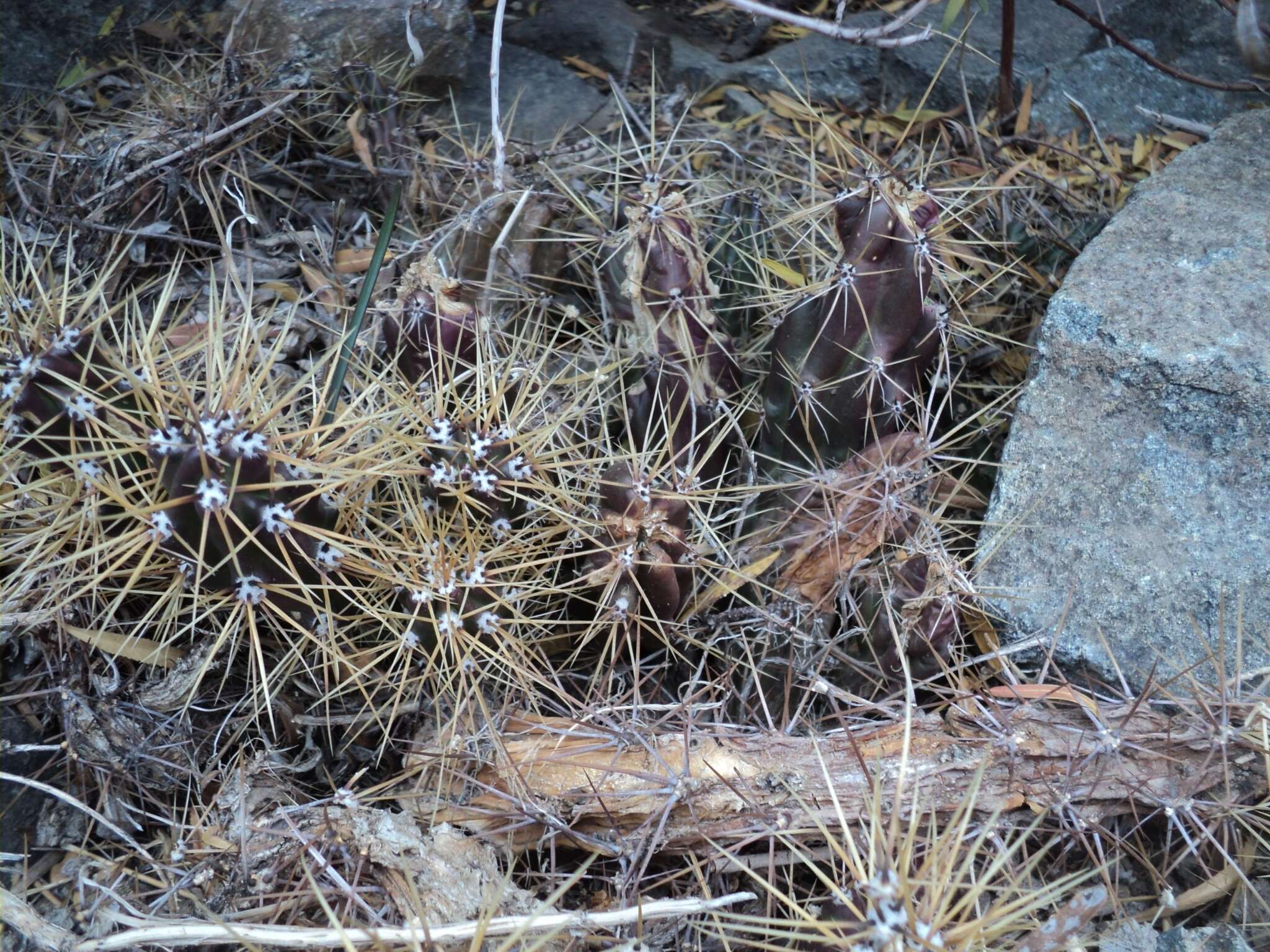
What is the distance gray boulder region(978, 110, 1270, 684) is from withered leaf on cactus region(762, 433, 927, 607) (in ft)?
0.63

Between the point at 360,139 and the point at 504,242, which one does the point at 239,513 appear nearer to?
the point at 504,242

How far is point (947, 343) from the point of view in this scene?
2.02m

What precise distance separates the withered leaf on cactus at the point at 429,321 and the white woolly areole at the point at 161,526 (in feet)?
1.60

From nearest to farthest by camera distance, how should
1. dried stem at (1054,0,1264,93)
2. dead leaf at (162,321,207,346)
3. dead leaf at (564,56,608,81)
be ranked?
dead leaf at (162,321,207,346), dried stem at (1054,0,1264,93), dead leaf at (564,56,608,81)

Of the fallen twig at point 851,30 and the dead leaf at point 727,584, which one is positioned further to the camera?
the fallen twig at point 851,30

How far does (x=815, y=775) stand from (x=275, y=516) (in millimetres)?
851

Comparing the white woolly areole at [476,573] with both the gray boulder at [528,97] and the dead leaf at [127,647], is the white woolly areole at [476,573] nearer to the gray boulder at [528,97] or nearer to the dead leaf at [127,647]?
the dead leaf at [127,647]

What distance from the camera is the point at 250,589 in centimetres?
141

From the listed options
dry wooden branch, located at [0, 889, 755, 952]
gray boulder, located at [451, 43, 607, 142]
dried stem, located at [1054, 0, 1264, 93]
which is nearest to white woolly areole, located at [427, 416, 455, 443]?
dry wooden branch, located at [0, 889, 755, 952]

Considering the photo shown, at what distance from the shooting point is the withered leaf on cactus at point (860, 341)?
169cm

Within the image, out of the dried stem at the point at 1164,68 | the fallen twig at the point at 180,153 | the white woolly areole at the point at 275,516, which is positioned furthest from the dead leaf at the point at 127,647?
the dried stem at the point at 1164,68

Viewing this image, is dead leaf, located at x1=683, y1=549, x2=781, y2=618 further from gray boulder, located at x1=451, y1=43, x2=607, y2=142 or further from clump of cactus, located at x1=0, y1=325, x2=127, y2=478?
gray boulder, located at x1=451, y1=43, x2=607, y2=142

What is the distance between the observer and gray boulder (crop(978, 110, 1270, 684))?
1703 mm

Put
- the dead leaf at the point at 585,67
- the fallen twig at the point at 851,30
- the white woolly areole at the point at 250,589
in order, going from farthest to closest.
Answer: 1. the dead leaf at the point at 585,67
2. the fallen twig at the point at 851,30
3. the white woolly areole at the point at 250,589
